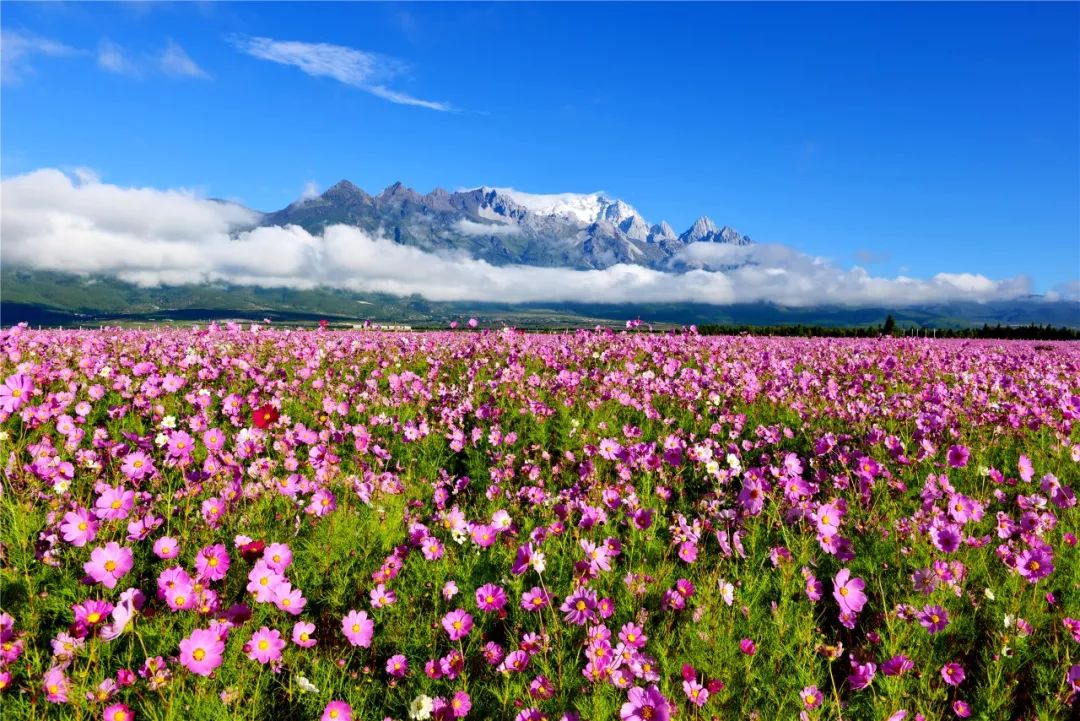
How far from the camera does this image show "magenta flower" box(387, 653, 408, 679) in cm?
323

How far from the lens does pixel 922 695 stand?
326 cm

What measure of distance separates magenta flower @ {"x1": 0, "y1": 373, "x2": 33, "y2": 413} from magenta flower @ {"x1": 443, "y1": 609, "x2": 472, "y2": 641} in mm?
3913

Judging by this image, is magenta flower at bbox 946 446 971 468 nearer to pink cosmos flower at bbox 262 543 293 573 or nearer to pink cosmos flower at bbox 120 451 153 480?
pink cosmos flower at bbox 262 543 293 573

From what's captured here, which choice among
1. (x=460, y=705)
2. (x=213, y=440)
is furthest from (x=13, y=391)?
(x=460, y=705)

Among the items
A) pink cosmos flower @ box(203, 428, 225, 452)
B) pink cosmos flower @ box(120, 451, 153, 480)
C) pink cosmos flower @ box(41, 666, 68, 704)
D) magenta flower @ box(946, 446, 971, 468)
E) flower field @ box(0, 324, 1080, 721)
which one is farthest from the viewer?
magenta flower @ box(946, 446, 971, 468)

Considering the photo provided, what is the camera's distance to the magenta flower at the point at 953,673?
3.22m

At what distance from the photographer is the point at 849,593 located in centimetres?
354

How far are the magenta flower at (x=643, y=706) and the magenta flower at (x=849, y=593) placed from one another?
1444 millimetres

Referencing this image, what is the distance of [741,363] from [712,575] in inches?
252

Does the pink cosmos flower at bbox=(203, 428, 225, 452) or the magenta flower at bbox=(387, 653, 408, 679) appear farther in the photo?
the pink cosmos flower at bbox=(203, 428, 225, 452)

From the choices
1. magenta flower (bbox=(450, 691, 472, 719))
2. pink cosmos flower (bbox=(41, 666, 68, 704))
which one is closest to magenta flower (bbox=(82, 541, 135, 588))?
pink cosmos flower (bbox=(41, 666, 68, 704))

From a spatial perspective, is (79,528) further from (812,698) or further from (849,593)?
(849,593)

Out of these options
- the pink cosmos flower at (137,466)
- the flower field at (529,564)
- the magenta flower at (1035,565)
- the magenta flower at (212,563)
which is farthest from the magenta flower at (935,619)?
the pink cosmos flower at (137,466)

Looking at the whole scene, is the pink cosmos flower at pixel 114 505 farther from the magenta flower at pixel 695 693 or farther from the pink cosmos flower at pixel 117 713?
the magenta flower at pixel 695 693
